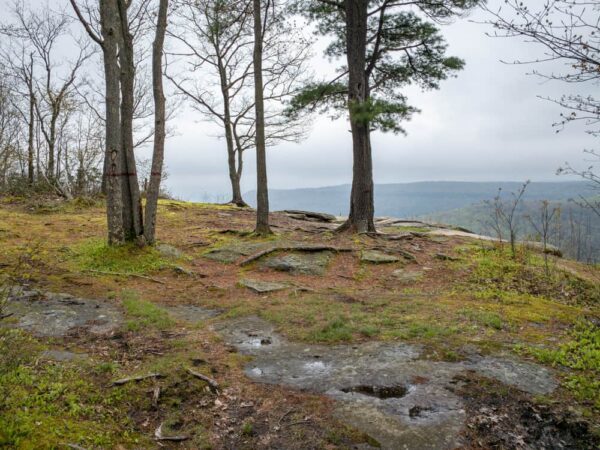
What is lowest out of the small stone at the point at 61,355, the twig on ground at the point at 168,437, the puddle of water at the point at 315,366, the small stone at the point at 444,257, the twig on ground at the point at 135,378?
the twig on ground at the point at 168,437

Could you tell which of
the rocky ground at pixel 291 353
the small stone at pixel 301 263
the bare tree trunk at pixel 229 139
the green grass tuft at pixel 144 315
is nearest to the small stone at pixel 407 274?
the rocky ground at pixel 291 353

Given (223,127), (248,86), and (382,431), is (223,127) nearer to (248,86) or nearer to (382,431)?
(248,86)

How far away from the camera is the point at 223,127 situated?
23.3 metres

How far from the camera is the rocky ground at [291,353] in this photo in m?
3.16

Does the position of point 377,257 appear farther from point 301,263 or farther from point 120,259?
point 120,259

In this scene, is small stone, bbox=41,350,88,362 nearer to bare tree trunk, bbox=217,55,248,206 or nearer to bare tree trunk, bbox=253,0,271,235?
bare tree trunk, bbox=253,0,271,235

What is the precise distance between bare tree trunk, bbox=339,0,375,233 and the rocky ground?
304 cm

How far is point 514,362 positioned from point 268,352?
9.02ft

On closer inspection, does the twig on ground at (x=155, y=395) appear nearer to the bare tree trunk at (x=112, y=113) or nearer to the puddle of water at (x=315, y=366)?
the puddle of water at (x=315, y=366)

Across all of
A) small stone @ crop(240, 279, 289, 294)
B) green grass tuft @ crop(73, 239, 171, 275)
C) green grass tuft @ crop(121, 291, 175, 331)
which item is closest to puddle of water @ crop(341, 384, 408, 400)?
green grass tuft @ crop(121, 291, 175, 331)

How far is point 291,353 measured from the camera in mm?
4793

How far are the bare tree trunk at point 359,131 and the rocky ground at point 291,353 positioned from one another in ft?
9.96

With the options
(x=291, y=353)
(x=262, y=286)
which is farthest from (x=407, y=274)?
(x=291, y=353)

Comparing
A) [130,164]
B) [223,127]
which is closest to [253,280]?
[130,164]
